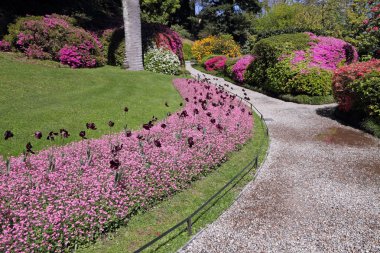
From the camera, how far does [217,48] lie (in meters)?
35.1

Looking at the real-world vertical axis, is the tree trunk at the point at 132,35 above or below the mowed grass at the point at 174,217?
above

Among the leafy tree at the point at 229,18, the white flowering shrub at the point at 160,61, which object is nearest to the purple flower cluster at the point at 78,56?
the white flowering shrub at the point at 160,61

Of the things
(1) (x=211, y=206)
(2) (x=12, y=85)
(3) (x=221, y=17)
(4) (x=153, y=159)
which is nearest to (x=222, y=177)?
(1) (x=211, y=206)

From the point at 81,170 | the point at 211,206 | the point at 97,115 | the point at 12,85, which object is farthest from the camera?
the point at 12,85

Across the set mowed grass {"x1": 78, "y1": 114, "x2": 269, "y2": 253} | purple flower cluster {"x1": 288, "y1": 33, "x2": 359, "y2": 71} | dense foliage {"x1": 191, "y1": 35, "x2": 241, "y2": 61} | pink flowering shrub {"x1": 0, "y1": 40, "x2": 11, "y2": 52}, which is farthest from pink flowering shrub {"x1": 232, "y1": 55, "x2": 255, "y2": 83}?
mowed grass {"x1": 78, "y1": 114, "x2": 269, "y2": 253}

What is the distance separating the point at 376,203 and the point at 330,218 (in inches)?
52.9

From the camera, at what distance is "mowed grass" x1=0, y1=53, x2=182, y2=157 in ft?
29.1

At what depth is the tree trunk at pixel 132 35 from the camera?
61.4ft

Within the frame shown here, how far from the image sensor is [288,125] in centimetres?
1258

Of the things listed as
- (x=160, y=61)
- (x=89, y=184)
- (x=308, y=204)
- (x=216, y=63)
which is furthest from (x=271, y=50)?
(x=89, y=184)

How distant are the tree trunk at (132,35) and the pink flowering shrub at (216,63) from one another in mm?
10347

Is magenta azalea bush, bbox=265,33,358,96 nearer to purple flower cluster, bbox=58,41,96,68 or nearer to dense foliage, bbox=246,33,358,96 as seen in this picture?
dense foliage, bbox=246,33,358,96

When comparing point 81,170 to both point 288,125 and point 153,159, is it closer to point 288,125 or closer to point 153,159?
point 153,159

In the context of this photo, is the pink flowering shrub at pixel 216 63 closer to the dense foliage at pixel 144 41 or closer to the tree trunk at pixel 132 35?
the dense foliage at pixel 144 41
